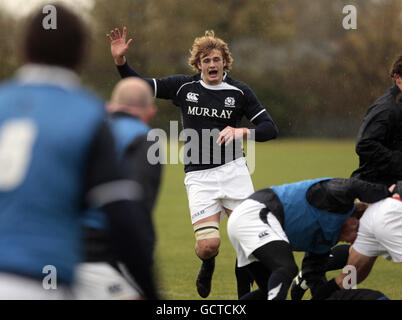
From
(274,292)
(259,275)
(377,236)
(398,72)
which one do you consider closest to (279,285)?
(274,292)

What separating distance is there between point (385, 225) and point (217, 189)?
2.06 m

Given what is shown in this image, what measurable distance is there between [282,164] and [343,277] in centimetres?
1933

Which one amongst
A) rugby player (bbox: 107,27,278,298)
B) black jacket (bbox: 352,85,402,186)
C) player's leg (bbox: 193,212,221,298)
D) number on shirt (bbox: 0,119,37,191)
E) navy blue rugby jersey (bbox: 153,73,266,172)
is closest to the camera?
number on shirt (bbox: 0,119,37,191)

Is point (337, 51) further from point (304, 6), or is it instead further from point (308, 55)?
point (304, 6)

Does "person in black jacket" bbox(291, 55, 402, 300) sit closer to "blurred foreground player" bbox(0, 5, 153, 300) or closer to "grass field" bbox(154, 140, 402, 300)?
"grass field" bbox(154, 140, 402, 300)

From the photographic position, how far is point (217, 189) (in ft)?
20.8

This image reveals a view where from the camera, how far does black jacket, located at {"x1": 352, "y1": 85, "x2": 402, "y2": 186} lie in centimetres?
523

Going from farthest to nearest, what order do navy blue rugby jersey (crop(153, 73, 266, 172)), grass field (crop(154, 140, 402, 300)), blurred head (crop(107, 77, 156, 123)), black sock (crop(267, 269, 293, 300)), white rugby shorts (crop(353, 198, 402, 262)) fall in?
grass field (crop(154, 140, 402, 300)) < navy blue rugby jersey (crop(153, 73, 266, 172)) < white rugby shorts (crop(353, 198, 402, 262)) < black sock (crop(267, 269, 293, 300)) < blurred head (crop(107, 77, 156, 123))

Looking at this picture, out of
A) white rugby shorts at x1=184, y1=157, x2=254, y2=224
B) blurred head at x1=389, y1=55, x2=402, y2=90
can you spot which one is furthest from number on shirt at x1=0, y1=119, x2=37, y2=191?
white rugby shorts at x1=184, y1=157, x2=254, y2=224

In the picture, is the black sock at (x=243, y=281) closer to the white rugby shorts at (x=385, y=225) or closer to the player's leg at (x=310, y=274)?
the player's leg at (x=310, y=274)

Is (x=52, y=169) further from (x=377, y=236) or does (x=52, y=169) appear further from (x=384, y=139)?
(x=384, y=139)

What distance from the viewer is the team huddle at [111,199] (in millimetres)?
2115

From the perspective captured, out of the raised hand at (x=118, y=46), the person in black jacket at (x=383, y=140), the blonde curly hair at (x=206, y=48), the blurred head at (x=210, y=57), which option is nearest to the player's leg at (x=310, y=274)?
the person in black jacket at (x=383, y=140)
